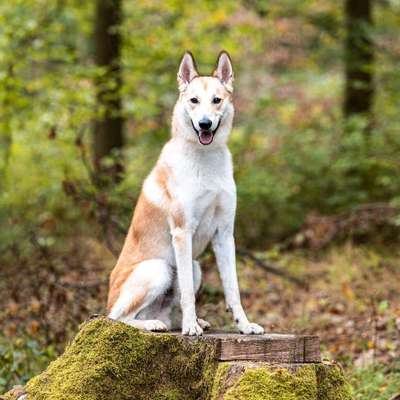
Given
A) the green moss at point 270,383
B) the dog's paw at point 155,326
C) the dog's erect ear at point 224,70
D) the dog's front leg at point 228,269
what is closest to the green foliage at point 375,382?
the green moss at point 270,383

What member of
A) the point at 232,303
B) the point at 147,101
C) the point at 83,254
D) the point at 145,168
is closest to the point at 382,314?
the point at 232,303

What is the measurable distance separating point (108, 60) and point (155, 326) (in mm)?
8518

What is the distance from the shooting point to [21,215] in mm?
10188

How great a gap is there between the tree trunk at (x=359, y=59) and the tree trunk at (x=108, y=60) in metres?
4.32

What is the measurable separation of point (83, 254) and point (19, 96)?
2575 mm

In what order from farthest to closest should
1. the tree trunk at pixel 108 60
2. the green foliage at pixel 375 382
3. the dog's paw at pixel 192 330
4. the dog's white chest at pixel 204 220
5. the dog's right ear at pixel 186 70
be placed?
the tree trunk at pixel 108 60
the green foliage at pixel 375 382
the dog's right ear at pixel 186 70
the dog's white chest at pixel 204 220
the dog's paw at pixel 192 330

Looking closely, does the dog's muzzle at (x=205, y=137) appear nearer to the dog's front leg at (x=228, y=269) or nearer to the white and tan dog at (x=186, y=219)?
the white and tan dog at (x=186, y=219)

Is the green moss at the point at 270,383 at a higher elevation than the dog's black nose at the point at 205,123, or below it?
below

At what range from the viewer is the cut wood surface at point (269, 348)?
15.1 ft

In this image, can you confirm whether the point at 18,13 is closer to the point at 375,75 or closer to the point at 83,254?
the point at 83,254

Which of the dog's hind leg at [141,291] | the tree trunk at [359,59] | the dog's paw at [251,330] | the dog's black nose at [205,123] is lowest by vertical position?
the dog's paw at [251,330]

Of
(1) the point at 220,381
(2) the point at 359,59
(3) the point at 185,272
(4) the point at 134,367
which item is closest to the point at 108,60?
(2) the point at 359,59

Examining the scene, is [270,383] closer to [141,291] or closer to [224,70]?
[141,291]

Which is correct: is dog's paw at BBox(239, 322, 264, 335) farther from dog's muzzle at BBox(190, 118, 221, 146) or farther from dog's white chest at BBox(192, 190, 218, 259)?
dog's muzzle at BBox(190, 118, 221, 146)
